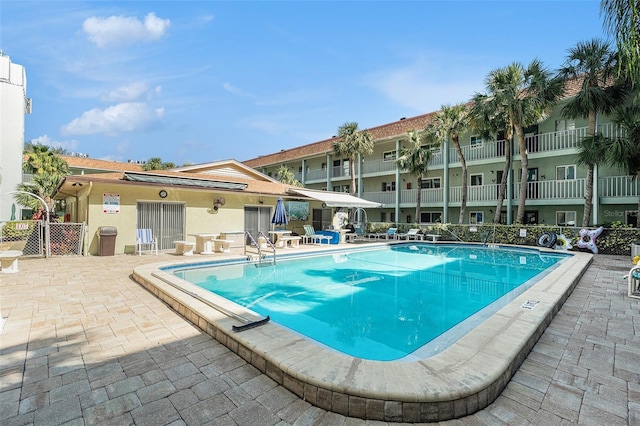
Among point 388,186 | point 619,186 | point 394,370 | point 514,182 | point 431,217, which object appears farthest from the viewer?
point 388,186

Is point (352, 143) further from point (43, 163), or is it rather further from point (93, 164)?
point (93, 164)

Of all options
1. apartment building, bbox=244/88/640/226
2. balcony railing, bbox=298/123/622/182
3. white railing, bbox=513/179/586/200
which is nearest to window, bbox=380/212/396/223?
apartment building, bbox=244/88/640/226

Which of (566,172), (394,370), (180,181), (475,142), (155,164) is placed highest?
(155,164)

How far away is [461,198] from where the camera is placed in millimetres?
23781

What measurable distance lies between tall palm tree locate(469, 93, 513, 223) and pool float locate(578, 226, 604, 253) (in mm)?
4981

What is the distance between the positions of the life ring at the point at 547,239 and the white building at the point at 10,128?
40.2m

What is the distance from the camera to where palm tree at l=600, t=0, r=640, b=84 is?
3.45 metres

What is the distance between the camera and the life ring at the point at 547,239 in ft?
56.4

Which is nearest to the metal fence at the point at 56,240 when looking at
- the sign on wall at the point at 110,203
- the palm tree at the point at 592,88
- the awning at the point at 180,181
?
the sign on wall at the point at 110,203

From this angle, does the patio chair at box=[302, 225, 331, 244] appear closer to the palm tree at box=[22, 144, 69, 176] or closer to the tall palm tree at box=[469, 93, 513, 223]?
the tall palm tree at box=[469, 93, 513, 223]

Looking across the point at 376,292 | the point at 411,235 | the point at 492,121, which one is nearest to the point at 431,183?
the point at 411,235

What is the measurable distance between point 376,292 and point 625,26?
24.2ft

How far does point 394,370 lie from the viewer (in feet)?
10.9

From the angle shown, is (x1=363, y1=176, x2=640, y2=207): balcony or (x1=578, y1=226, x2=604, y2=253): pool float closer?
(x1=578, y1=226, x2=604, y2=253): pool float
